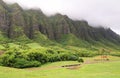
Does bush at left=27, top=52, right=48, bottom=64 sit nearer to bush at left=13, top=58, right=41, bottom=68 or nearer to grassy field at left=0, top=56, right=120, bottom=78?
bush at left=13, top=58, right=41, bottom=68

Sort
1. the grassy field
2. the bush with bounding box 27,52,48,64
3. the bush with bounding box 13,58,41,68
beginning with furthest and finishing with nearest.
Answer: the bush with bounding box 27,52,48,64
the bush with bounding box 13,58,41,68
the grassy field

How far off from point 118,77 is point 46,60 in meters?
77.5

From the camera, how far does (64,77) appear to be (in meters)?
67.4

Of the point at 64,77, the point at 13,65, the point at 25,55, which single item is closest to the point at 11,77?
the point at 64,77

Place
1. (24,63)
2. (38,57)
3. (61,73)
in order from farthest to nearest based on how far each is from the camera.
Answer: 1. (38,57)
2. (24,63)
3. (61,73)

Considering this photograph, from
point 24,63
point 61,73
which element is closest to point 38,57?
point 24,63

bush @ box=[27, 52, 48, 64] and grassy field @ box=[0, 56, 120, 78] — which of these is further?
bush @ box=[27, 52, 48, 64]

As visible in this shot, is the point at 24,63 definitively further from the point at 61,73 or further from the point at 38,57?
the point at 61,73

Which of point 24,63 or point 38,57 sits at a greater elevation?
point 38,57

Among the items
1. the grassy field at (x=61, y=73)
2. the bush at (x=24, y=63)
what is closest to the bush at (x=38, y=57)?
the bush at (x=24, y=63)

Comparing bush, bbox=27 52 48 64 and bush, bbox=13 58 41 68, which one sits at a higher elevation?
bush, bbox=27 52 48 64

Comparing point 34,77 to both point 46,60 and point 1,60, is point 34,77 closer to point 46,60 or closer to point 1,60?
point 1,60

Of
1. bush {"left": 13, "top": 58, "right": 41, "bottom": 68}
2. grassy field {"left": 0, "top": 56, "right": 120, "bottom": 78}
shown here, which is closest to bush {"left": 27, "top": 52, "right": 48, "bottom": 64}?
bush {"left": 13, "top": 58, "right": 41, "bottom": 68}

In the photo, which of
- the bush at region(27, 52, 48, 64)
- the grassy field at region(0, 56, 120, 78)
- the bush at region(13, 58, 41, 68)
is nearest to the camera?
the grassy field at region(0, 56, 120, 78)
